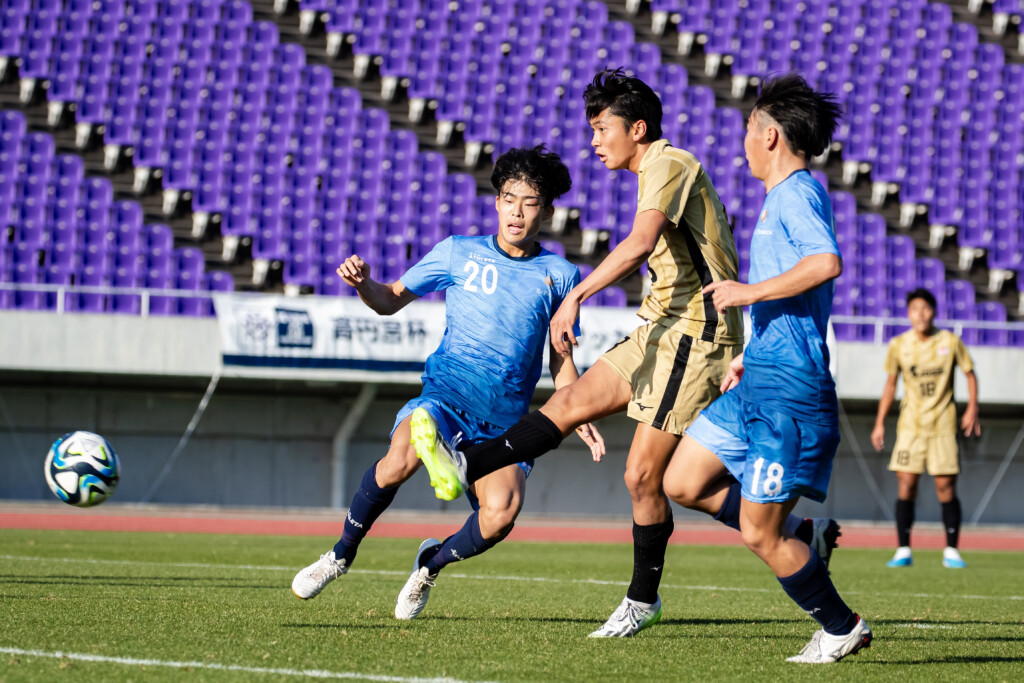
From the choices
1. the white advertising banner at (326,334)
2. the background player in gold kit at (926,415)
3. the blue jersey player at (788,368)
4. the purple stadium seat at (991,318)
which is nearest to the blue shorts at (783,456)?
the blue jersey player at (788,368)

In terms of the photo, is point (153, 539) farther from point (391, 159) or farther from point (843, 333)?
point (843, 333)

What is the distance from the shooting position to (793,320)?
397cm

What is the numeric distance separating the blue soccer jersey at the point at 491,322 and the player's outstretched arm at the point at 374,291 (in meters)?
0.09

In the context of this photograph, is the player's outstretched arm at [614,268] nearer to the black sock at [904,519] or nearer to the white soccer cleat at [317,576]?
the white soccer cleat at [317,576]

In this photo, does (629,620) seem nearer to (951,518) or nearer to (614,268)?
(614,268)

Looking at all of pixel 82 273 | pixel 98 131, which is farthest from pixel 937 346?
pixel 98 131

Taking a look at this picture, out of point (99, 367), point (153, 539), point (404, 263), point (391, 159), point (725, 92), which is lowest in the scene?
point (153, 539)

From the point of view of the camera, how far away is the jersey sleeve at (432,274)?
534 centimetres

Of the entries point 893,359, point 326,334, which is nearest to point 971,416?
point 893,359

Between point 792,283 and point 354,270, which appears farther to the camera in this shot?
point 354,270

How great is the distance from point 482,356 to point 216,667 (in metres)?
1.99

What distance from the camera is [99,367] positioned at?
14.2 meters

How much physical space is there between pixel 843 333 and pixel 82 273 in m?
11.2

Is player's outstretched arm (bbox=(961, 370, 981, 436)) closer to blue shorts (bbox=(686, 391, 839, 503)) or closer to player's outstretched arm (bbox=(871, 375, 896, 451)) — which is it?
player's outstretched arm (bbox=(871, 375, 896, 451))
